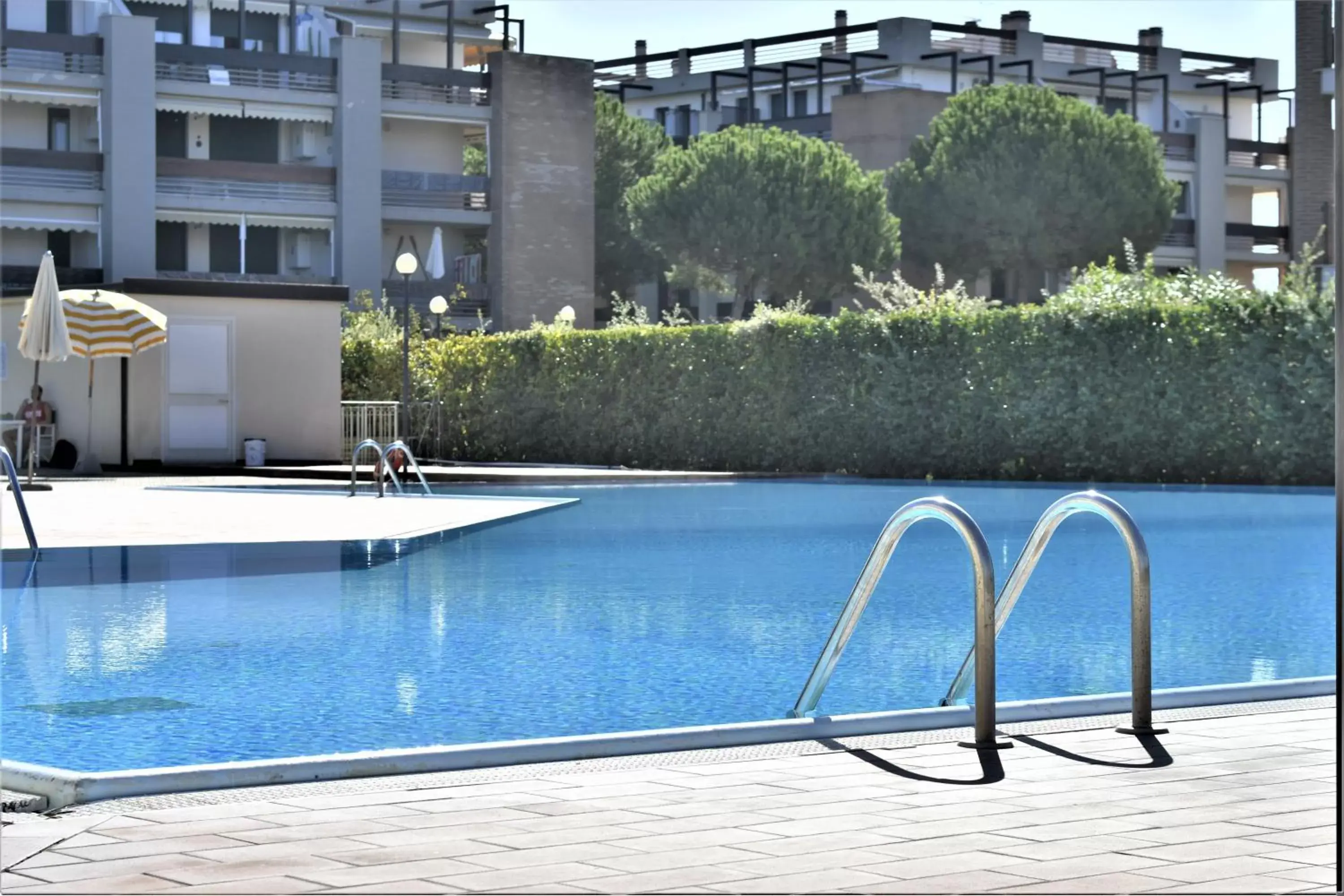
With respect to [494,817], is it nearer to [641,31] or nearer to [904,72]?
[641,31]

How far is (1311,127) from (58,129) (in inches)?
1296

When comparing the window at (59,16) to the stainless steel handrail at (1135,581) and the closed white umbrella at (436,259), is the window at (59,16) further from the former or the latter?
the stainless steel handrail at (1135,581)

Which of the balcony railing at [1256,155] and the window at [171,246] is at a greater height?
the balcony railing at [1256,155]

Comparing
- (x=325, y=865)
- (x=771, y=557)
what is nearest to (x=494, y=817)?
(x=325, y=865)

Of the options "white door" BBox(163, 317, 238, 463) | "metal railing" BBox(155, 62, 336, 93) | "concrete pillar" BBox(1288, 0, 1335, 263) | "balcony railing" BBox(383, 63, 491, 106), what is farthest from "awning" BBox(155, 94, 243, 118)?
"concrete pillar" BBox(1288, 0, 1335, 263)

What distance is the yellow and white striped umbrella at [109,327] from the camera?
2533 cm

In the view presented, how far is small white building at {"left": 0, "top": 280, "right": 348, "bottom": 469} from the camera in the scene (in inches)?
1094

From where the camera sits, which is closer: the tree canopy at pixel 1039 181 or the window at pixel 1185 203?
the tree canopy at pixel 1039 181

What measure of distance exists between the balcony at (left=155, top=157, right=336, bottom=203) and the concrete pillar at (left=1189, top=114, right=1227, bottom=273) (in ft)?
115

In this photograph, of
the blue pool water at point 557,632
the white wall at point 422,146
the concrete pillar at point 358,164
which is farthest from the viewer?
the white wall at point 422,146

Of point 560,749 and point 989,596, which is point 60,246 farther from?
point 989,596

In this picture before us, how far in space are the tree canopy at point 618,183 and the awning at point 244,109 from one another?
37.9ft

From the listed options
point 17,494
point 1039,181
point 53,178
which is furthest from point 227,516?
point 1039,181

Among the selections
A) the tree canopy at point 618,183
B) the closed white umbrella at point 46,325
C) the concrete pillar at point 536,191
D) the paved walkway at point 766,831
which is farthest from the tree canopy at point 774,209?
the paved walkway at point 766,831
